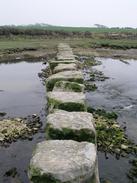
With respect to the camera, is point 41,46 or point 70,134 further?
point 41,46

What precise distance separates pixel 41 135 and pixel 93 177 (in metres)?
4.62

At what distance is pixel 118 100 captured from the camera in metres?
15.4

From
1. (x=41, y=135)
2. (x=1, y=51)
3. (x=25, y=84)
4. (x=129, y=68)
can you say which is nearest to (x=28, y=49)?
(x=1, y=51)

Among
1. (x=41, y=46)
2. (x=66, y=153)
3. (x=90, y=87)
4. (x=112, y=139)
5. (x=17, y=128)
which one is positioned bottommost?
(x=41, y=46)

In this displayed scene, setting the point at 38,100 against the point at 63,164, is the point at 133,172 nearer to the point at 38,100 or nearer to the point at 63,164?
the point at 63,164

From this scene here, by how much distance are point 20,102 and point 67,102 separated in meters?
6.25

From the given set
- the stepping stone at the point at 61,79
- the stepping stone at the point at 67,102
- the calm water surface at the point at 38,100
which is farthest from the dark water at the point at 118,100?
the stepping stone at the point at 61,79

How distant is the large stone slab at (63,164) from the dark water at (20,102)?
89.8 inches

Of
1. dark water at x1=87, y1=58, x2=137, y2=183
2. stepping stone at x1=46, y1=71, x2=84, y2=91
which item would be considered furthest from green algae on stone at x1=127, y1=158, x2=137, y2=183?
stepping stone at x1=46, y1=71, x2=84, y2=91

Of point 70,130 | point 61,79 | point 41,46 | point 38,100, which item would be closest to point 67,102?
point 70,130

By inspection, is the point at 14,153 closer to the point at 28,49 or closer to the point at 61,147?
the point at 61,147

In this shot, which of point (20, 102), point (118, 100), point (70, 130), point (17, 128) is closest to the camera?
point (70, 130)

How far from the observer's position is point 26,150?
31.2 ft

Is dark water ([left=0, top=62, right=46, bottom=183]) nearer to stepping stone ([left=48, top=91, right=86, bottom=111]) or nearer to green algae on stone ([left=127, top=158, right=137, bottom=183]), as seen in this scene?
stepping stone ([left=48, top=91, right=86, bottom=111])
